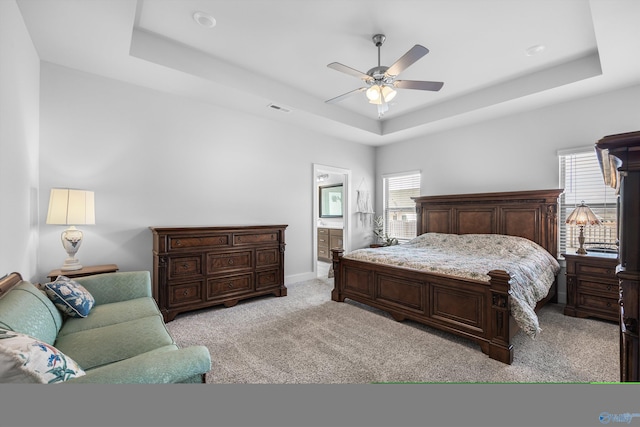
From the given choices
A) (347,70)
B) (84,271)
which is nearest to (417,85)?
(347,70)

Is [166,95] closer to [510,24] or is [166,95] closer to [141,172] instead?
[141,172]

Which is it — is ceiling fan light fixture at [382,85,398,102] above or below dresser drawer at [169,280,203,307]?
above

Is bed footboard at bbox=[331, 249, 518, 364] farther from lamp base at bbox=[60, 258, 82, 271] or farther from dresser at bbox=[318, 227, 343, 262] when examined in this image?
lamp base at bbox=[60, 258, 82, 271]

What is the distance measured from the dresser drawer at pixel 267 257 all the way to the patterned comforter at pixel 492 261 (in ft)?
3.64

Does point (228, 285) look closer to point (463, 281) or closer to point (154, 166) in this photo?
point (154, 166)

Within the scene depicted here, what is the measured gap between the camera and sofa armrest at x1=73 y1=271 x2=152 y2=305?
7.60 ft

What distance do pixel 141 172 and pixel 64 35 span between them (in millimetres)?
1428

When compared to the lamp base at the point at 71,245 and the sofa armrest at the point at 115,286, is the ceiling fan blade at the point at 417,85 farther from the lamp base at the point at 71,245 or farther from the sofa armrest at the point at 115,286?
the lamp base at the point at 71,245

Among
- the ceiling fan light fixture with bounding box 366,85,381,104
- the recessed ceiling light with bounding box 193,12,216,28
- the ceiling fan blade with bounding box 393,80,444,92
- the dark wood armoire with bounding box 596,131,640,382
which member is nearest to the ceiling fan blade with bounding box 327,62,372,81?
the ceiling fan light fixture with bounding box 366,85,381,104

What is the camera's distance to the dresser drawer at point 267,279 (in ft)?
12.8

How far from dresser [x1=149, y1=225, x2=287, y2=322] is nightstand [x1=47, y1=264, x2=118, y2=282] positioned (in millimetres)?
461

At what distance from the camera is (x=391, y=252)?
12.2 feet

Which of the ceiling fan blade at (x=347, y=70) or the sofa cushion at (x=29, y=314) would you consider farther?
the ceiling fan blade at (x=347, y=70)
